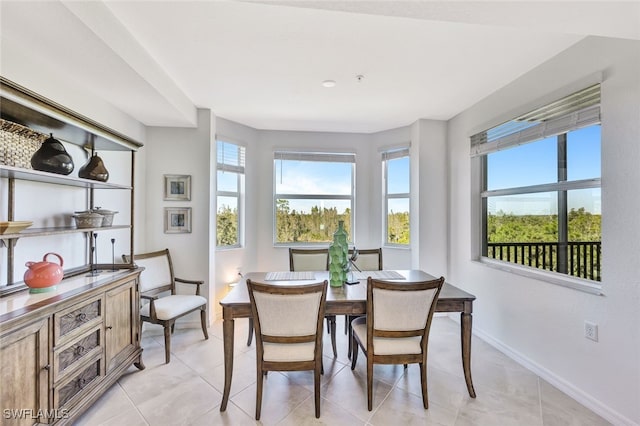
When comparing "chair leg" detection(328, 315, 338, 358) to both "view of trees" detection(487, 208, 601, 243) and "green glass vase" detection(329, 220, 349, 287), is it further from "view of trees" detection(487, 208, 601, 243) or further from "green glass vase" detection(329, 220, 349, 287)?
"view of trees" detection(487, 208, 601, 243)

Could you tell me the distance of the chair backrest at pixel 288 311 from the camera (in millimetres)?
1771

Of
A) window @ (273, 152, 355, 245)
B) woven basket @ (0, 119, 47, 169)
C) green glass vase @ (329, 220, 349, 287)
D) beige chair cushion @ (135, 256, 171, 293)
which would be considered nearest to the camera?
woven basket @ (0, 119, 47, 169)

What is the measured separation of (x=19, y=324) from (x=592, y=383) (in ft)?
11.5

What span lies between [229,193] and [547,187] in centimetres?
352

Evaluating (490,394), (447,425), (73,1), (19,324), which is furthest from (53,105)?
(490,394)

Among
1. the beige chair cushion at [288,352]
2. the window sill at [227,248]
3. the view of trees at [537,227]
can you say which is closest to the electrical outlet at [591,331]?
the view of trees at [537,227]

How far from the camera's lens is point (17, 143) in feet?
5.67

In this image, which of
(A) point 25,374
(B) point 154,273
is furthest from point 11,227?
A: (B) point 154,273

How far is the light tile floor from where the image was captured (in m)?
1.86

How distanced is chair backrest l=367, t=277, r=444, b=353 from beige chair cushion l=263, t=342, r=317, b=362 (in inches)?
16.8

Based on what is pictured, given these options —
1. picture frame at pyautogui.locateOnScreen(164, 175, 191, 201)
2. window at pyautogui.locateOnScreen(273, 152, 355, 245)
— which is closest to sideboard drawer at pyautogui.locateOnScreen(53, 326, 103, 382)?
picture frame at pyautogui.locateOnScreen(164, 175, 191, 201)

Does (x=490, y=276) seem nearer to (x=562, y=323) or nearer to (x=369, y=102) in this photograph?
(x=562, y=323)

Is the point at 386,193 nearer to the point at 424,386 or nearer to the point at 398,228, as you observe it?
the point at 398,228

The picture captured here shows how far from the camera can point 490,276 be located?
2.95 meters
